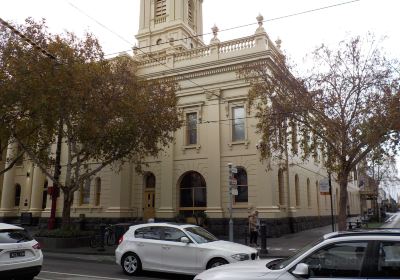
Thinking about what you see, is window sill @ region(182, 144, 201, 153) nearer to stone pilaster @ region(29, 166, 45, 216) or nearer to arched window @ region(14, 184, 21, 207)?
stone pilaster @ region(29, 166, 45, 216)

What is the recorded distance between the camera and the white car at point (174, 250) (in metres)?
11.0

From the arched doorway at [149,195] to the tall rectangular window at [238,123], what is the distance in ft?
21.8

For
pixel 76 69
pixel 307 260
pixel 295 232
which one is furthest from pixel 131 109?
pixel 307 260

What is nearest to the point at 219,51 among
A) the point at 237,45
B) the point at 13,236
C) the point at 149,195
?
the point at 237,45

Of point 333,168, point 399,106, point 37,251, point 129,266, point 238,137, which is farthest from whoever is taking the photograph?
point 238,137

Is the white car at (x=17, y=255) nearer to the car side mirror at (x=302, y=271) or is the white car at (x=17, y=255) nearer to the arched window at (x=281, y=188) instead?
the car side mirror at (x=302, y=271)

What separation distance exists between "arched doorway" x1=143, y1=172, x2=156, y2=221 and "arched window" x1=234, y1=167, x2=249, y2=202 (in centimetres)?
638

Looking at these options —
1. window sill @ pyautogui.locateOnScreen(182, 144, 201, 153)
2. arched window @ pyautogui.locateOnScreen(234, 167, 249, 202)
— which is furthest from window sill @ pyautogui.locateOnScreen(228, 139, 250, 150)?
window sill @ pyautogui.locateOnScreen(182, 144, 201, 153)

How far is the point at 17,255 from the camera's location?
9727 mm

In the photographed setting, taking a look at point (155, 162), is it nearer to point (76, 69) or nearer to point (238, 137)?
point (238, 137)

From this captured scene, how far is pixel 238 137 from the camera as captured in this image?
26.5 m

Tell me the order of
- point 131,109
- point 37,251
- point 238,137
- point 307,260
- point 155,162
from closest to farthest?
point 307,260, point 37,251, point 131,109, point 238,137, point 155,162

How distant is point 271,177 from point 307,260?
19487mm

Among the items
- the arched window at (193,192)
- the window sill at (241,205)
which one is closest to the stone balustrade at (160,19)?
the arched window at (193,192)
